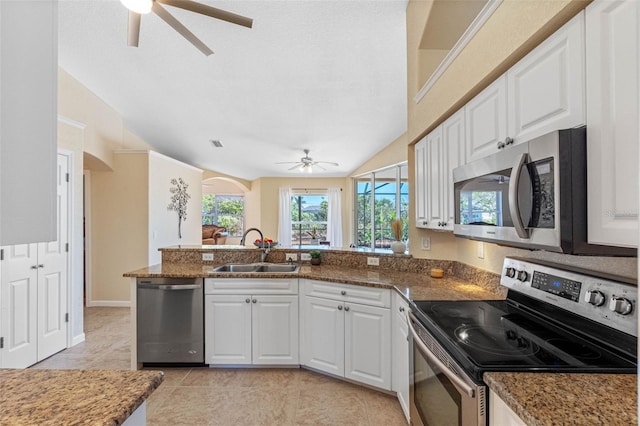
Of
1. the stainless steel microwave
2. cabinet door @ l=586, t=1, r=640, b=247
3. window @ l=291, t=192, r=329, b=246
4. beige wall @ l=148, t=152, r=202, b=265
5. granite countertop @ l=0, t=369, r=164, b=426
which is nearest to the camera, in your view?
granite countertop @ l=0, t=369, r=164, b=426

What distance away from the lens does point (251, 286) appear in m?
2.79

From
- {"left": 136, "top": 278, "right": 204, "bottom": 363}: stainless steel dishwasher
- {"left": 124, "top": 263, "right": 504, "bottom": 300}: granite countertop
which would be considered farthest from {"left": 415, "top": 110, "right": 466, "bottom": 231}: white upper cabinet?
{"left": 136, "top": 278, "right": 204, "bottom": 363}: stainless steel dishwasher

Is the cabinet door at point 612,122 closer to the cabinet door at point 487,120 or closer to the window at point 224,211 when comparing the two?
the cabinet door at point 487,120

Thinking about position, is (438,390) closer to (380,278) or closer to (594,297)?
(594,297)

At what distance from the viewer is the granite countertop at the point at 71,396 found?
76 cm

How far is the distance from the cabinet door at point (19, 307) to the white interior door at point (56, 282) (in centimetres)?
6

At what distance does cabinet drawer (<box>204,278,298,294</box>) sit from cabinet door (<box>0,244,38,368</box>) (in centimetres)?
175

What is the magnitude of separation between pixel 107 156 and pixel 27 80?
203 inches

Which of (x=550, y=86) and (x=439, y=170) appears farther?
(x=439, y=170)

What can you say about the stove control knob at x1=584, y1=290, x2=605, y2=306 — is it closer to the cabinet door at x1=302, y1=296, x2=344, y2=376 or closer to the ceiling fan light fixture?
the cabinet door at x1=302, y1=296, x2=344, y2=376

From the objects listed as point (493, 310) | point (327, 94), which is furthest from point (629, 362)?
point (327, 94)

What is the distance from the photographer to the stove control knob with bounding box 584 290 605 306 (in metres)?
1.16

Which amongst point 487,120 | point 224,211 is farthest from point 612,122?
point 224,211

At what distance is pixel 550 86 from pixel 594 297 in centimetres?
79
